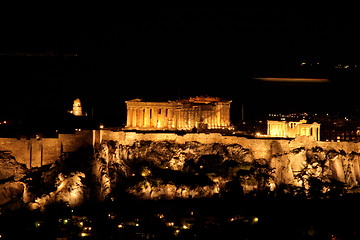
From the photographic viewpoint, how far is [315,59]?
94562mm

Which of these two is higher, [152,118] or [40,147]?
[152,118]

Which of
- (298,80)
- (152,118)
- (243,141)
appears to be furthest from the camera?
(298,80)

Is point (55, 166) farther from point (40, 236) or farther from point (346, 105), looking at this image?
point (346, 105)

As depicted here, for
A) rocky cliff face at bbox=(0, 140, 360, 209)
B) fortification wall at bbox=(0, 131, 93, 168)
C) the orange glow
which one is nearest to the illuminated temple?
rocky cliff face at bbox=(0, 140, 360, 209)

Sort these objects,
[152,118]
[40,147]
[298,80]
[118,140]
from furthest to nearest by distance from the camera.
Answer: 1. [298,80]
2. [152,118]
3. [118,140]
4. [40,147]

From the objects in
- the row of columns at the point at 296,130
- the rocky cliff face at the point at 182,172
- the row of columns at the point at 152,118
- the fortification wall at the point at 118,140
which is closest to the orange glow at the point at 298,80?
the row of columns at the point at 296,130

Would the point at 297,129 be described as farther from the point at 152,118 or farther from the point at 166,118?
the point at 152,118

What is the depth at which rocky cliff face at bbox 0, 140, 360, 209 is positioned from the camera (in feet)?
208

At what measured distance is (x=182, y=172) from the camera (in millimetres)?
66438

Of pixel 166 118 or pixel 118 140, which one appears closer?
pixel 118 140

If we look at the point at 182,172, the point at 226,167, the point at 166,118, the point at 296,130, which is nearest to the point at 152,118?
the point at 166,118

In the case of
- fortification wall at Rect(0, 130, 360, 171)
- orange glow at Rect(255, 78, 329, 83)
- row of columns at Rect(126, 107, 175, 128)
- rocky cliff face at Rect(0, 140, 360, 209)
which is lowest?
rocky cliff face at Rect(0, 140, 360, 209)

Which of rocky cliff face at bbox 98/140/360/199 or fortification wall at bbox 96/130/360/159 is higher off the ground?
fortification wall at bbox 96/130/360/159

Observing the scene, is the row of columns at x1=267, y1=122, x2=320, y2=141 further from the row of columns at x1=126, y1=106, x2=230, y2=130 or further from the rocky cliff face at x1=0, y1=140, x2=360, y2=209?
the row of columns at x1=126, y1=106, x2=230, y2=130
